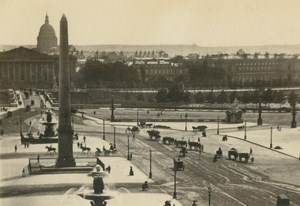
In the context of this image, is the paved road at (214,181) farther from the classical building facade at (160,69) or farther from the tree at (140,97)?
the classical building facade at (160,69)

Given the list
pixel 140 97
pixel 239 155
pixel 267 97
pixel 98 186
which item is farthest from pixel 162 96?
pixel 98 186

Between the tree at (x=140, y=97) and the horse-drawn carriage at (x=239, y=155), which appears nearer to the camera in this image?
the horse-drawn carriage at (x=239, y=155)

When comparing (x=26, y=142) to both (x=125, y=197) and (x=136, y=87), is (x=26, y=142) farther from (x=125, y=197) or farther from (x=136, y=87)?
(x=136, y=87)

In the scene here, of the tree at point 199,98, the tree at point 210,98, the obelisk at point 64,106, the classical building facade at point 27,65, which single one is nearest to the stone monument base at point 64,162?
the obelisk at point 64,106

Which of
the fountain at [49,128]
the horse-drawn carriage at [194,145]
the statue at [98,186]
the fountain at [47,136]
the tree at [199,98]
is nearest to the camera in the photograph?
the statue at [98,186]

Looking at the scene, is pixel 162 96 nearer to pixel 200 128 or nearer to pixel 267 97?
pixel 267 97

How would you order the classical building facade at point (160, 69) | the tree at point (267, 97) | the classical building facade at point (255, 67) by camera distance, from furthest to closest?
the classical building facade at point (255, 67) → the classical building facade at point (160, 69) → the tree at point (267, 97)

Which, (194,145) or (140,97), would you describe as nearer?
(194,145)

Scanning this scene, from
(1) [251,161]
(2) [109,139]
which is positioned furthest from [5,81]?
(1) [251,161]

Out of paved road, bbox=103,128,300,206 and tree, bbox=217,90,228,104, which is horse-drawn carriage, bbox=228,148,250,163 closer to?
paved road, bbox=103,128,300,206

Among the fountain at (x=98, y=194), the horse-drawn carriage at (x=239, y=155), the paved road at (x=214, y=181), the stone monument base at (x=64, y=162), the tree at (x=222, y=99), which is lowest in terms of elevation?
the paved road at (x=214, y=181)
